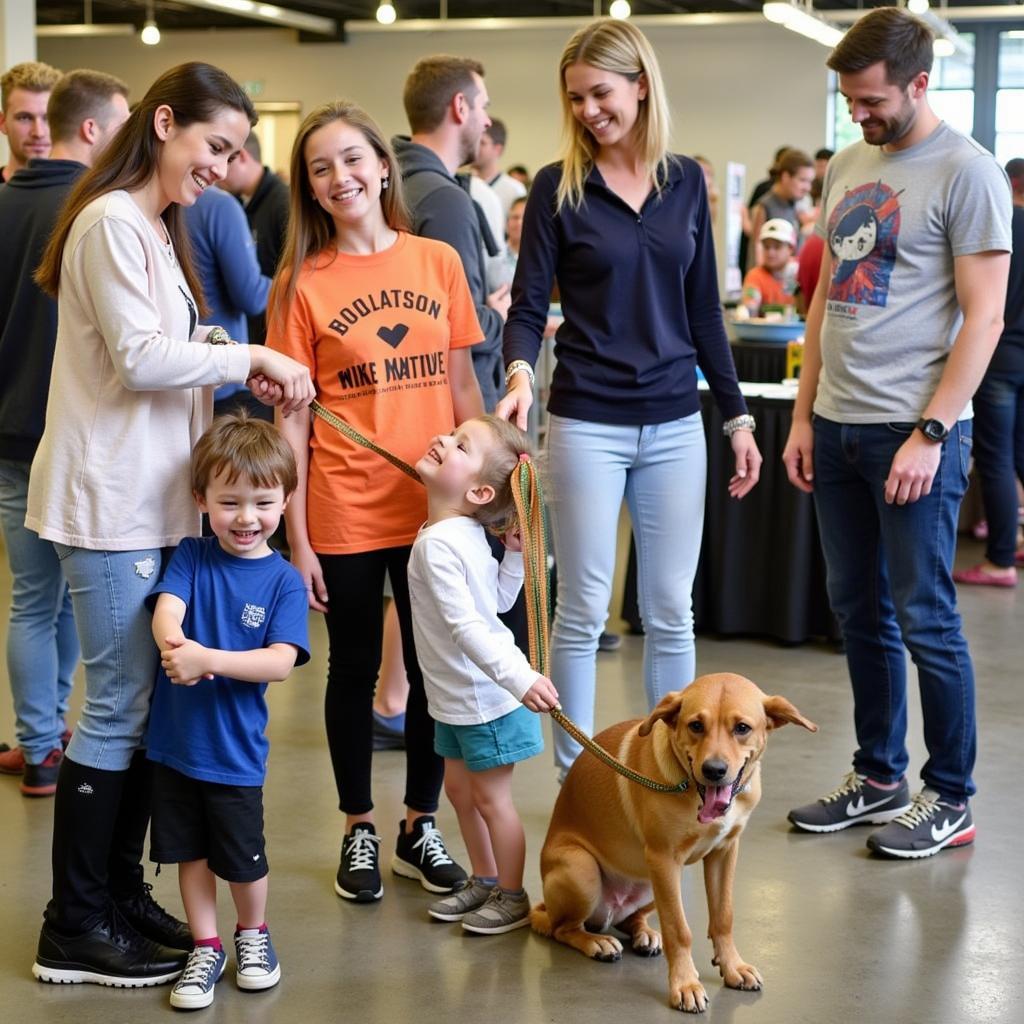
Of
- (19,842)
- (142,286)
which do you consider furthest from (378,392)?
(19,842)

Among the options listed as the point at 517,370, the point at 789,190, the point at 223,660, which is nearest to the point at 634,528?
the point at 517,370

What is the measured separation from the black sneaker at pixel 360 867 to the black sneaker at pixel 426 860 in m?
0.08

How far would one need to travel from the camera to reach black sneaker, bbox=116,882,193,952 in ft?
8.10

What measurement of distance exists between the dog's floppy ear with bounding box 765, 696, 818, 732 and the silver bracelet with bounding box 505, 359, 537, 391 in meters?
0.76

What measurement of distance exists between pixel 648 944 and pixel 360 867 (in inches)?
23.3

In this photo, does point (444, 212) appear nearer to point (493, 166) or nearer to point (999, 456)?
point (999, 456)

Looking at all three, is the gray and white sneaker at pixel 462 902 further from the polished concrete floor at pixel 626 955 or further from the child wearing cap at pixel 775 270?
the child wearing cap at pixel 775 270

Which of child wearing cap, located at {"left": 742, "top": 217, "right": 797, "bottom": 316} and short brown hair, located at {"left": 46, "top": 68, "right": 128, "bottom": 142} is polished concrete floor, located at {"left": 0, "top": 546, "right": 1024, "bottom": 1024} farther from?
child wearing cap, located at {"left": 742, "top": 217, "right": 797, "bottom": 316}

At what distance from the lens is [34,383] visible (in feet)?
10.1

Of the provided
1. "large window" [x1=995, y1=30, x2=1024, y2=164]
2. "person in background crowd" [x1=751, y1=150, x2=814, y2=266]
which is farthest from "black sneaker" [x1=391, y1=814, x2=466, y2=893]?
"large window" [x1=995, y1=30, x2=1024, y2=164]

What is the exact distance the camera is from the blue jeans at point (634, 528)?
9.26ft

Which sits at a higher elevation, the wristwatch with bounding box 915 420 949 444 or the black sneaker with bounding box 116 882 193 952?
the wristwatch with bounding box 915 420 949 444

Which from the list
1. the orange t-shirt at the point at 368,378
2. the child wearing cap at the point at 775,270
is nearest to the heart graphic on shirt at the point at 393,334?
the orange t-shirt at the point at 368,378

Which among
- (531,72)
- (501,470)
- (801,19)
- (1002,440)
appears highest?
(531,72)
